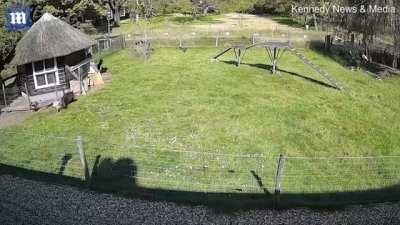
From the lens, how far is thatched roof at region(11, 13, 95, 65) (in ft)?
71.9

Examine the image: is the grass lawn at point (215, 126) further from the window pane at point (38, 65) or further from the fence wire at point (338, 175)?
the window pane at point (38, 65)

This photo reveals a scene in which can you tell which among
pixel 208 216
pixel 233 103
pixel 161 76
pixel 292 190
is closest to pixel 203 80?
pixel 161 76

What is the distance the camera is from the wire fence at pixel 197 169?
42.7 feet

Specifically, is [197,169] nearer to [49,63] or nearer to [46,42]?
[46,42]

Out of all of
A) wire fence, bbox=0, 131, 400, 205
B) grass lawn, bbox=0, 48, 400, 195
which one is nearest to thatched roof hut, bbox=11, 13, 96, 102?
grass lawn, bbox=0, 48, 400, 195

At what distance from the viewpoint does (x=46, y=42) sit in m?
22.7

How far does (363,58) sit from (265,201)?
25.1 meters

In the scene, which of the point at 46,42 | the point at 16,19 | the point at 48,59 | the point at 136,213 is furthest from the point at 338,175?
the point at 16,19

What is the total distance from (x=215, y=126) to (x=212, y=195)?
7.01 metres

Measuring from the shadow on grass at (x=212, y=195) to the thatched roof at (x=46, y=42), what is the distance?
388 inches

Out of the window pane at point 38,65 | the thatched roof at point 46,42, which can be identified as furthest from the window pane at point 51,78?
the thatched roof at point 46,42

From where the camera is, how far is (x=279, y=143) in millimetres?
17531

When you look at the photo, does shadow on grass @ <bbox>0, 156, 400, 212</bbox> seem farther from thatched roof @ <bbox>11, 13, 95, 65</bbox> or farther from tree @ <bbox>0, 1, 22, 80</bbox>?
thatched roof @ <bbox>11, 13, 95, 65</bbox>

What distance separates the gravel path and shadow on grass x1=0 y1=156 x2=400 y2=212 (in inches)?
13.4
